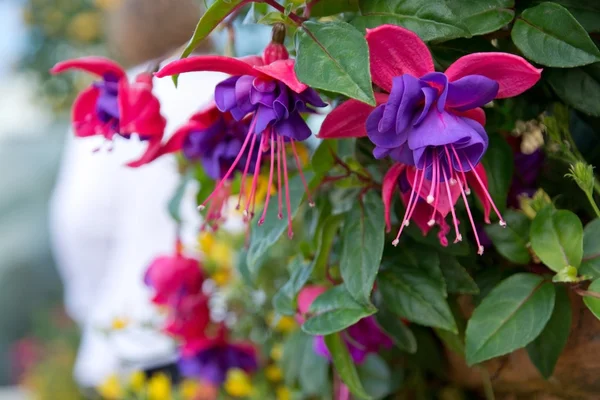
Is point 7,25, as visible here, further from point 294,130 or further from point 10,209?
point 294,130

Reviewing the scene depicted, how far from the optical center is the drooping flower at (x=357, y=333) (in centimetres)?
45

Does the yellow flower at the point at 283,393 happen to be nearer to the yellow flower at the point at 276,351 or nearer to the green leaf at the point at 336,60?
the yellow flower at the point at 276,351

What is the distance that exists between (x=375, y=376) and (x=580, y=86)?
32 cm

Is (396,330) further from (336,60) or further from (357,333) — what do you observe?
(336,60)

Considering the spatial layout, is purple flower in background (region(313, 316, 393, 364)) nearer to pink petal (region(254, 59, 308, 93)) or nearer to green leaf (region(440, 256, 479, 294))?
green leaf (region(440, 256, 479, 294))

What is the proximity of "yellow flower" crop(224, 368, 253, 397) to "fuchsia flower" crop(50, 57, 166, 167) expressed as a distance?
1.41ft

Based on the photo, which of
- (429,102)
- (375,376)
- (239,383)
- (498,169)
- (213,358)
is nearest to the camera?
(429,102)

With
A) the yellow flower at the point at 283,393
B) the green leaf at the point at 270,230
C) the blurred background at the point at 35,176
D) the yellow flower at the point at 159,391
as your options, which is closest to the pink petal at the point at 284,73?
the green leaf at the point at 270,230

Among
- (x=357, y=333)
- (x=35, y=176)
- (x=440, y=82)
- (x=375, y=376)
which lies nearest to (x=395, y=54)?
(x=440, y=82)

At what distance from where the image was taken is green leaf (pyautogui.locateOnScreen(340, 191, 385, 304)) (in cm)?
36

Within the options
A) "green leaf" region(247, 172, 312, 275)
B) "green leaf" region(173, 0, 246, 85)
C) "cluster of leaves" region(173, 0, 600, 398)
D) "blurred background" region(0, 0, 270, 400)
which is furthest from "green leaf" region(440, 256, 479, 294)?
"blurred background" region(0, 0, 270, 400)

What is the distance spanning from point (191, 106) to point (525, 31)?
82cm

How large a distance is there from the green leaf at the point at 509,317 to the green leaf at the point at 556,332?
0.11 ft

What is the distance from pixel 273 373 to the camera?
78 cm
